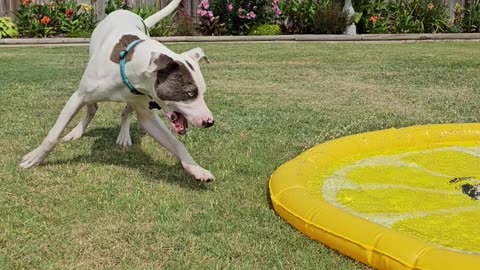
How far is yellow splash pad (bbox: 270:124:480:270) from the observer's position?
2924 mm

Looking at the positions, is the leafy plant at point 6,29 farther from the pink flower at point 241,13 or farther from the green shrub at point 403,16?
the green shrub at point 403,16

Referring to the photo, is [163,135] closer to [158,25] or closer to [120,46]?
[120,46]

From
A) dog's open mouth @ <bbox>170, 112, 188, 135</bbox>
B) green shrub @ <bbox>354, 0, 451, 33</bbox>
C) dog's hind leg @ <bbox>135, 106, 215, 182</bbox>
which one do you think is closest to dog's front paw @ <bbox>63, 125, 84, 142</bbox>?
dog's hind leg @ <bbox>135, 106, 215, 182</bbox>

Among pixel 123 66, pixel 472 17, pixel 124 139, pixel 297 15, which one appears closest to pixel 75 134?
pixel 124 139

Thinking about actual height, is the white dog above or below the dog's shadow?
above

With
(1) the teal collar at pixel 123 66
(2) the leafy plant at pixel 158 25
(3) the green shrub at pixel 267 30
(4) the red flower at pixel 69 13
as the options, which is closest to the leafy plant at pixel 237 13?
(3) the green shrub at pixel 267 30

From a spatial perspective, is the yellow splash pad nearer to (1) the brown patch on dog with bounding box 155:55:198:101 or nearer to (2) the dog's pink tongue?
(2) the dog's pink tongue

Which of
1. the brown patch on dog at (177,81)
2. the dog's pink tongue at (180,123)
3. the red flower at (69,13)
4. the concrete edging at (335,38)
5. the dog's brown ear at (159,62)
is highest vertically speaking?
the dog's brown ear at (159,62)

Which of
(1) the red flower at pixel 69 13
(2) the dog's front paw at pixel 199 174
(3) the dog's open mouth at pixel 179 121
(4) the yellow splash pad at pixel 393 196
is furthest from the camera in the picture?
(1) the red flower at pixel 69 13

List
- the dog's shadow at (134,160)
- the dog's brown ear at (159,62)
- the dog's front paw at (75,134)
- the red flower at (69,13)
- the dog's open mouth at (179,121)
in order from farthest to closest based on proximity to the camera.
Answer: the red flower at (69,13) < the dog's front paw at (75,134) < the dog's shadow at (134,160) < the dog's open mouth at (179,121) < the dog's brown ear at (159,62)

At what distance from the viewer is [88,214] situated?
11.9 ft

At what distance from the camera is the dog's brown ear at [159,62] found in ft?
11.7

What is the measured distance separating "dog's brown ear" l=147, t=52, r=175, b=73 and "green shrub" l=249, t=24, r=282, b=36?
12221 millimetres

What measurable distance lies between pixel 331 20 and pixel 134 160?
11.6 meters
